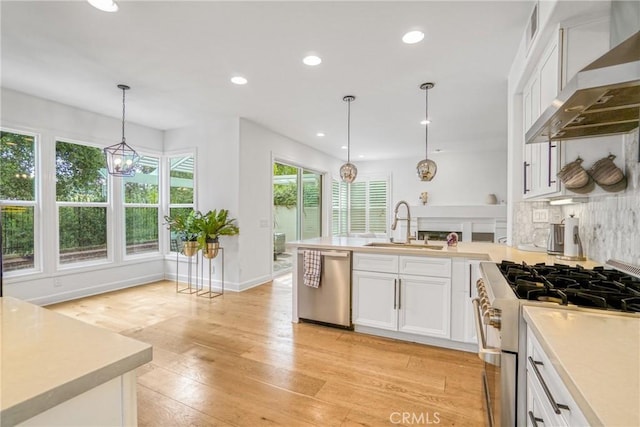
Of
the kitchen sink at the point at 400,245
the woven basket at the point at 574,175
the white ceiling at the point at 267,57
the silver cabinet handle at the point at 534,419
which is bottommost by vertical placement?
the silver cabinet handle at the point at 534,419

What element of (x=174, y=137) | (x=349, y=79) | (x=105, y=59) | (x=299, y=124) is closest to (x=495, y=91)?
(x=349, y=79)

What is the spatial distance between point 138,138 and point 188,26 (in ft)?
10.8

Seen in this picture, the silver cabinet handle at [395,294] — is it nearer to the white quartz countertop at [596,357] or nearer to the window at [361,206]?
the white quartz countertop at [596,357]

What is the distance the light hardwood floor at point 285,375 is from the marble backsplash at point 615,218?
1.22 m

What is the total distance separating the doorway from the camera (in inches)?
223

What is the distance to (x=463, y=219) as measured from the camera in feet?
22.2

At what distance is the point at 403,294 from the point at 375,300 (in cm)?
28

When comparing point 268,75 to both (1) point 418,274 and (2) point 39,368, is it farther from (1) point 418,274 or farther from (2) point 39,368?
(2) point 39,368

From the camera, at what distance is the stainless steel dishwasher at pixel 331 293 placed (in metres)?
3.02

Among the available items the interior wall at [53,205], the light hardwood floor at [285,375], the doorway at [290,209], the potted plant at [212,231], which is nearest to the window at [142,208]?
the interior wall at [53,205]

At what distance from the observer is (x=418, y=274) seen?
272 centimetres

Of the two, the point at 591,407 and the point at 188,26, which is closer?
the point at 591,407

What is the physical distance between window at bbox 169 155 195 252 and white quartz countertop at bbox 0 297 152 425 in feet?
14.4

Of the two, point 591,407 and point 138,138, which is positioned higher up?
point 138,138
